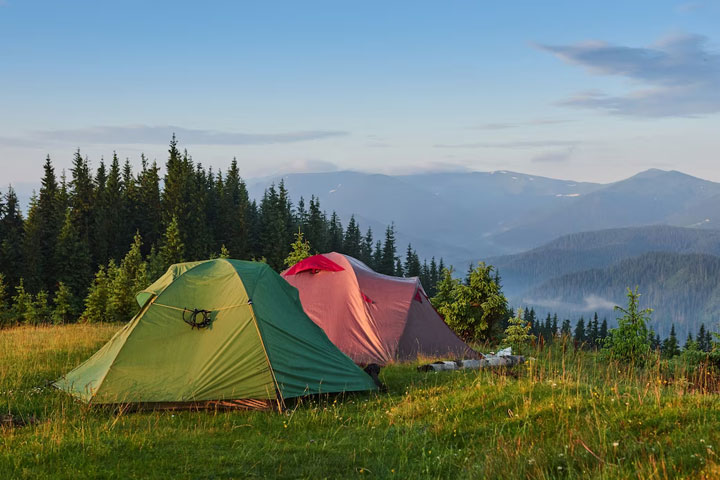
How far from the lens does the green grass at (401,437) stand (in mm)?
5906

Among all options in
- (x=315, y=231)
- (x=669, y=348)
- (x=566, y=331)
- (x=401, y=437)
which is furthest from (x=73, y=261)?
(x=401, y=437)

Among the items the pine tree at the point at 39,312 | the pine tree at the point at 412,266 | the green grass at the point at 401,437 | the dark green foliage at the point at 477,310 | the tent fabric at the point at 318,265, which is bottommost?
the pine tree at the point at 412,266

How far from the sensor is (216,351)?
10.0 m

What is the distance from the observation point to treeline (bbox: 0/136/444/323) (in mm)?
72188

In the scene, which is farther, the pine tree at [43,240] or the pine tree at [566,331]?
the pine tree at [43,240]

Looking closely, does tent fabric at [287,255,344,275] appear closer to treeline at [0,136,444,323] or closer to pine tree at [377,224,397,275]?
treeline at [0,136,444,323]

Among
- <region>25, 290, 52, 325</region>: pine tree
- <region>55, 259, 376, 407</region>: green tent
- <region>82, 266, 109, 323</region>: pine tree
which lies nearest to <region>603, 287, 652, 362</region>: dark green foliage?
<region>55, 259, 376, 407</region>: green tent

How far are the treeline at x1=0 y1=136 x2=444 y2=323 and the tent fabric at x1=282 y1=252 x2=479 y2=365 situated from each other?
41.1m

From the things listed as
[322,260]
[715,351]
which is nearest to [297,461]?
[322,260]

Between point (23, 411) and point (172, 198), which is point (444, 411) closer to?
point (23, 411)

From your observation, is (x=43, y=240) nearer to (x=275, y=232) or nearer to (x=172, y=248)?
(x=172, y=248)

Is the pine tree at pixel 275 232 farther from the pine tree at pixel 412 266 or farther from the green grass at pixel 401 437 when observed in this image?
the green grass at pixel 401 437

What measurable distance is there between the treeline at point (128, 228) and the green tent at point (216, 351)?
45347 mm

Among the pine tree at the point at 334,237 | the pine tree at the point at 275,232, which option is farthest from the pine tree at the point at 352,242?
the pine tree at the point at 275,232
